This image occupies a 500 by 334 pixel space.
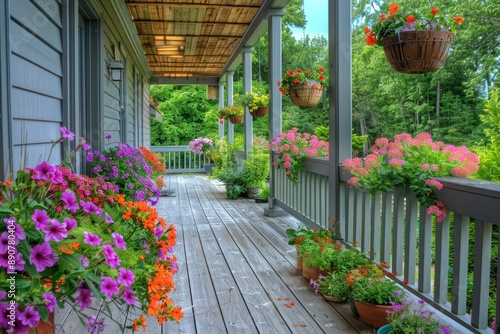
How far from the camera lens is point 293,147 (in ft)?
14.0

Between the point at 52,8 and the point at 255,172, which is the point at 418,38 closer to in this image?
the point at 52,8

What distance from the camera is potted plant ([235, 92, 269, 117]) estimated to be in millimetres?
6539

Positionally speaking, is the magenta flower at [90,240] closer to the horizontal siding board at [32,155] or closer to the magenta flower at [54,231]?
the magenta flower at [54,231]

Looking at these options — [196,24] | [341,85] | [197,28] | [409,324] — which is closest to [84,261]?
[409,324]

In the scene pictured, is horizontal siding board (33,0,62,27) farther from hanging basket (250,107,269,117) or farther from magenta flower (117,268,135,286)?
hanging basket (250,107,269,117)

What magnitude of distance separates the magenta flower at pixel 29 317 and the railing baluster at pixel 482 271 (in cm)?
159

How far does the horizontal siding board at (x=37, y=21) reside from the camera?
6.88ft

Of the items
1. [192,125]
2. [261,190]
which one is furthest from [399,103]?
[261,190]

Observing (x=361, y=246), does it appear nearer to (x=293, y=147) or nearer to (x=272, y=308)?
(x=272, y=308)

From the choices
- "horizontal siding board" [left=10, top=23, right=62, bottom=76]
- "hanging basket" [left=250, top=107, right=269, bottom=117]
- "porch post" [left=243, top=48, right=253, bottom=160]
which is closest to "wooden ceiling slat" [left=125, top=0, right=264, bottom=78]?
"porch post" [left=243, top=48, right=253, bottom=160]

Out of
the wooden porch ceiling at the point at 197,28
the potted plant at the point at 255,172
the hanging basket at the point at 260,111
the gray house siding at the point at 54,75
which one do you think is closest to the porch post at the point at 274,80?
the wooden porch ceiling at the point at 197,28

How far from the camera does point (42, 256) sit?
1.02 metres

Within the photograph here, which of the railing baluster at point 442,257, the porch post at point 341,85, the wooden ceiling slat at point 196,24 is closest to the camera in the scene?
the railing baluster at point 442,257

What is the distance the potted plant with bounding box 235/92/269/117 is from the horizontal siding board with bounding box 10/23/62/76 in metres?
3.85
